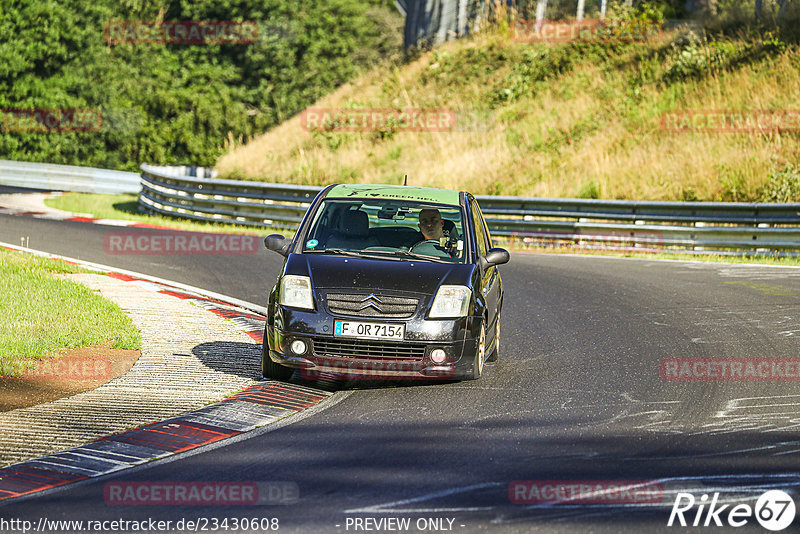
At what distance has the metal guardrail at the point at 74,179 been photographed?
3641cm

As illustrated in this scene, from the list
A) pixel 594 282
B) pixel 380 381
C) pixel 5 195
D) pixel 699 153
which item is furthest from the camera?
pixel 5 195

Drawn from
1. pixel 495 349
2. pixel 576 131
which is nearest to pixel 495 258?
pixel 495 349

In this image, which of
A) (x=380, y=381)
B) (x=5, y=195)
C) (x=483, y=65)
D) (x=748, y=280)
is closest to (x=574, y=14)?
(x=483, y=65)

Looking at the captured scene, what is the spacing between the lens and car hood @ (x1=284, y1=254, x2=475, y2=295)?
838 centimetres

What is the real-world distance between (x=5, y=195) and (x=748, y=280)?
22.8 meters

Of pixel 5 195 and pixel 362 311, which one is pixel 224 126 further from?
pixel 362 311

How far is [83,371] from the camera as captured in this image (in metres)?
8.78

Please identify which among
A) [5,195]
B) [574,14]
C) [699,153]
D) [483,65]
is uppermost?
[574,14]

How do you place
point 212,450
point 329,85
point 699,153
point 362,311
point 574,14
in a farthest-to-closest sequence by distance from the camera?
point 329,85, point 574,14, point 699,153, point 362,311, point 212,450

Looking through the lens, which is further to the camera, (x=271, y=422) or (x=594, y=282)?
(x=594, y=282)
